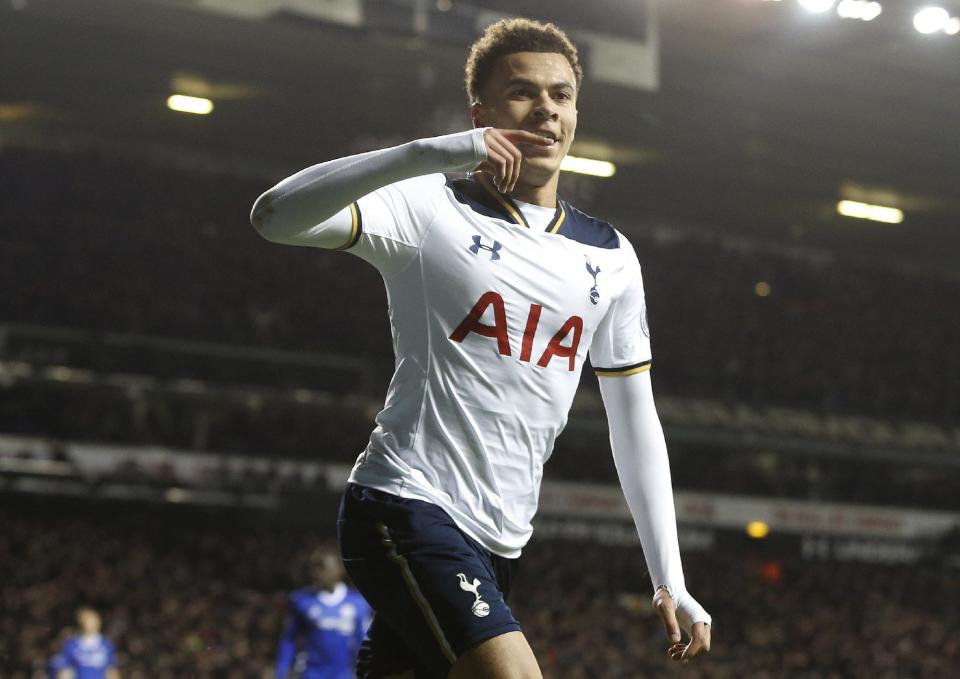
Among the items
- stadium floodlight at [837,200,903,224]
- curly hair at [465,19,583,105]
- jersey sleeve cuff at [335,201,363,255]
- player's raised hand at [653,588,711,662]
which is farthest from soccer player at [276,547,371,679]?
stadium floodlight at [837,200,903,224]

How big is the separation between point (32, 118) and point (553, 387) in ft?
69.8

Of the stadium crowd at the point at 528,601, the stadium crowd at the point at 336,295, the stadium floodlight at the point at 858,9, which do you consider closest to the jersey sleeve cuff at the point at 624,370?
the stadium crowd at the point at 528,601

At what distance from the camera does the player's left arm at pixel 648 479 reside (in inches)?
123

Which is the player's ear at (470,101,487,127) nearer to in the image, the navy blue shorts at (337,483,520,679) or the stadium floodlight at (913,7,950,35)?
the navy blue shorts at (337,483,520,679)

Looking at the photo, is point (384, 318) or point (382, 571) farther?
point (384, 318)

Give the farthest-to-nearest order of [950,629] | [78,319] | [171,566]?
[950,629] → [78,319] → [171,566]

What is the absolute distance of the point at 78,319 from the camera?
21406 mm

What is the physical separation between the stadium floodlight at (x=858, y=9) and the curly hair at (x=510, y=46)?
→ 533 inches

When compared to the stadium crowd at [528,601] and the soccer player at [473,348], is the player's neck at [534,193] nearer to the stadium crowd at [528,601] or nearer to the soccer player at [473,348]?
the soccer player at [473,348]

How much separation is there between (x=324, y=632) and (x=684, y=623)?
6.39 m

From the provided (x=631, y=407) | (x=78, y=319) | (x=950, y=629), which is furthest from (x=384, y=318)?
(x=631, y=407)

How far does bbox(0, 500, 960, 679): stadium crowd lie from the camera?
16734 mm

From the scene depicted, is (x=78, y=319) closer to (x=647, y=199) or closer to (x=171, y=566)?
(x=171, y=566)

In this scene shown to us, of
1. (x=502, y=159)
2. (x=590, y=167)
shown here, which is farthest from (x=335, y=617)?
(x=590, y=167)
